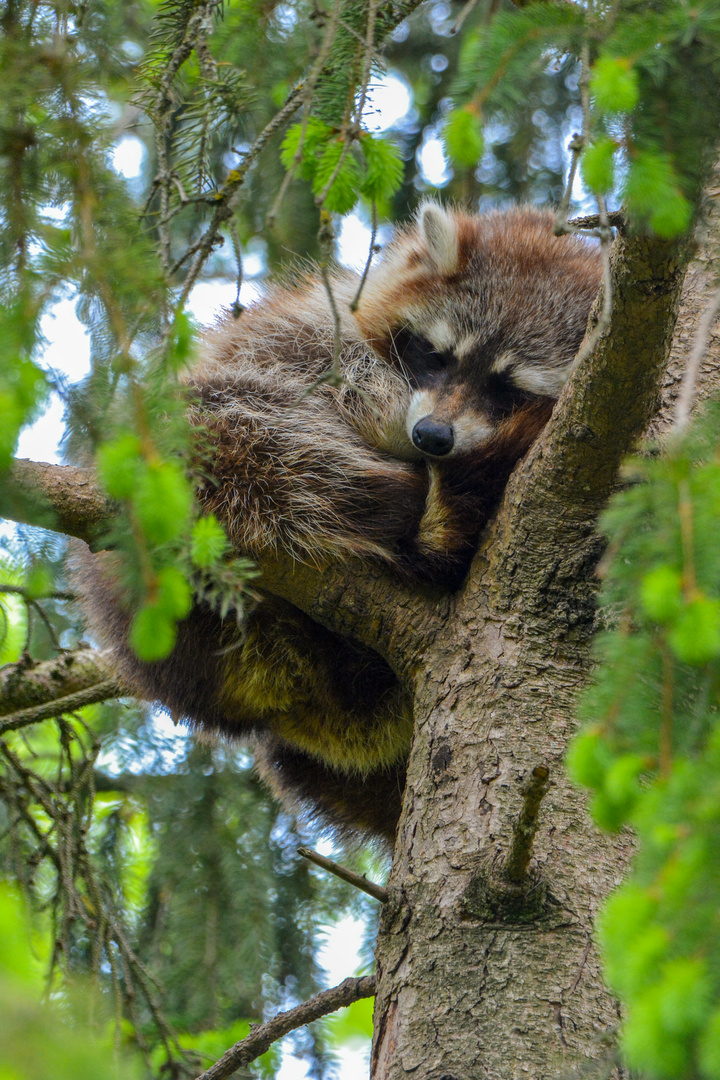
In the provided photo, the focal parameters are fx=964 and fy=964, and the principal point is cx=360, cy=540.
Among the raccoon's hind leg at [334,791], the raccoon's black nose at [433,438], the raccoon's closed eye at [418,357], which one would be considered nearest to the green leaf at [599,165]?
the raccoon's black nose at [433,438]

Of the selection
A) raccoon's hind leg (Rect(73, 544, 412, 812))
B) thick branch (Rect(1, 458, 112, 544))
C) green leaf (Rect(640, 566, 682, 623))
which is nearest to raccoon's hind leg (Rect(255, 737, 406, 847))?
raccoon's hind leg (Rect(73, 544, 412, 812))

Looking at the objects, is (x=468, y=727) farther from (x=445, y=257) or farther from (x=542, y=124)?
(x=542, y=124)

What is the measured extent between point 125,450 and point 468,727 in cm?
110

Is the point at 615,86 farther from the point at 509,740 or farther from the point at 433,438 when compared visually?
the point at 433,438

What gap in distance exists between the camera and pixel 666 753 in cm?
105

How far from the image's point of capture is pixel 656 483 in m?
1.15

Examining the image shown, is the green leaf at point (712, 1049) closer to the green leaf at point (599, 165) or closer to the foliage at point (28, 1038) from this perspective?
the foliage at point (28, 1038)

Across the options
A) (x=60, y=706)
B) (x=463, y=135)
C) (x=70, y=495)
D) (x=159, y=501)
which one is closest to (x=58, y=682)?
(x=60, y=706)

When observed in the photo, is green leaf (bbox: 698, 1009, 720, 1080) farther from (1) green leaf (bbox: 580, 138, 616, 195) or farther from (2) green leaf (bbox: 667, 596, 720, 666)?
(1) green leaf (bbox: 580, 138, 616, 195)

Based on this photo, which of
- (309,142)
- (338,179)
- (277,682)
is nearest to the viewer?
(338,179)

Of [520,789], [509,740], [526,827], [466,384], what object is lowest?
[526,827]

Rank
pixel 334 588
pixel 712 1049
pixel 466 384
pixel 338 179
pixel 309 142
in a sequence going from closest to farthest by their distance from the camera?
pixel 712 1049 → pixel 338 179 → pixel 309 142 → pixel 334 588 → pixel 466 384

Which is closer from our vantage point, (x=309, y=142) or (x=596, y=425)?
(x=309, y=142)

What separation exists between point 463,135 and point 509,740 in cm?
118
